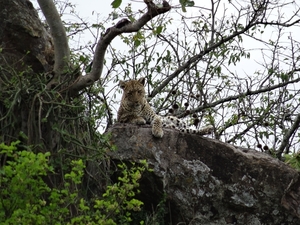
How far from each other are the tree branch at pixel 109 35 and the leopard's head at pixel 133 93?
7.84 ft

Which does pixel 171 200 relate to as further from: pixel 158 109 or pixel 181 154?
pixel 158 109

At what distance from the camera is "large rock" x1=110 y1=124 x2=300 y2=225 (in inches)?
380

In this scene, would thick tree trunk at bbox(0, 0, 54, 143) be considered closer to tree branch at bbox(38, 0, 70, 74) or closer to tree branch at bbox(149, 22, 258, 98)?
tree branch at bbox(38, 0, 70, 74)

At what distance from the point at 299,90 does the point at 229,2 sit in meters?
1.90

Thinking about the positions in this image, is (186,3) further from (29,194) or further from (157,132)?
(157,132)

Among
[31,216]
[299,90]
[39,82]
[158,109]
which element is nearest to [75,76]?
[39,82]

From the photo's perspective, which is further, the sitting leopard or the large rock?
the sitting leopard

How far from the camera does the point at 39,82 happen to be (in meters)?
9.14

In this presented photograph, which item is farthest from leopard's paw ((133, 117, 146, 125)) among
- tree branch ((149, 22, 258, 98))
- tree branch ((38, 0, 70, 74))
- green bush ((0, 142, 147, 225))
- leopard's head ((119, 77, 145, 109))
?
green bush ((0, 142, 147, 225))

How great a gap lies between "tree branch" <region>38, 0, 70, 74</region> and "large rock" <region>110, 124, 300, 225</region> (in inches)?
47.4

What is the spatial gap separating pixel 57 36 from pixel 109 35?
2.22ft

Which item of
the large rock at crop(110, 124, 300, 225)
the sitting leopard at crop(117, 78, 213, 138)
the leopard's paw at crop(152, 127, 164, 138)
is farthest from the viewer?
the sitting leopard at crop(117, 78, 213, 138)

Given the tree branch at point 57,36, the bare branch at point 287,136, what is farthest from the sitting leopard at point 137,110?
the tree branch at point 57,36

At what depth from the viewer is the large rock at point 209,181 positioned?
380 inches
